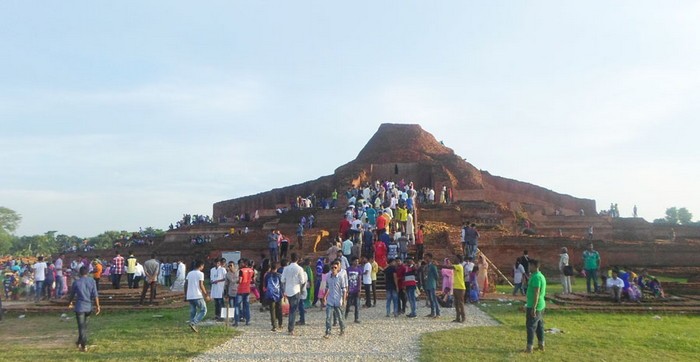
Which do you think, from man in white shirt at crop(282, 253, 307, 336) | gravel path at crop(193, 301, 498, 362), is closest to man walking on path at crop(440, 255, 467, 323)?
gravel path at crop(193, 301, 498, 362)

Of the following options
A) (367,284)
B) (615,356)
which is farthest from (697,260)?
(615,356)

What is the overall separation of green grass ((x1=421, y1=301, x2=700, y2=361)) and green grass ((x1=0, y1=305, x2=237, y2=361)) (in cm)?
301

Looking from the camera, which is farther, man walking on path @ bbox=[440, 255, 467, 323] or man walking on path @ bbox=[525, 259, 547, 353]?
man walking on path @ bbox=[440, 255, 467, 323]

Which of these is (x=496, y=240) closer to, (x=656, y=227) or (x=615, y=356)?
(x=656, y=227)

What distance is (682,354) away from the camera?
Result: 7.45m

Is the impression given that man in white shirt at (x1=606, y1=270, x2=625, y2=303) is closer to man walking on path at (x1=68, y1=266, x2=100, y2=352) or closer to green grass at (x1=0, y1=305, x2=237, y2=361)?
green grass at (x1=0, y1=305, x2=237, y2=361)

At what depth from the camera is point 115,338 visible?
8.65 meters

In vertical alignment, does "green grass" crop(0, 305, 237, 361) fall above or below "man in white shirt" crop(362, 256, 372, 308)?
below

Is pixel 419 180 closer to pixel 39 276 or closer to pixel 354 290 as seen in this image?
pixel 39 276

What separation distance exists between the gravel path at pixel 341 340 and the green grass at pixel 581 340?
36cm

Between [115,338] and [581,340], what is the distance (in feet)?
20.8

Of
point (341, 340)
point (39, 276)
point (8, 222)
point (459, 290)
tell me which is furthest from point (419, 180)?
point (8, 222)

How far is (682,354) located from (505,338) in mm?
2081

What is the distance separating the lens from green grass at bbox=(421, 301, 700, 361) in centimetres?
716
